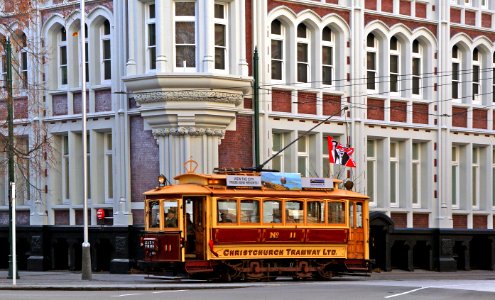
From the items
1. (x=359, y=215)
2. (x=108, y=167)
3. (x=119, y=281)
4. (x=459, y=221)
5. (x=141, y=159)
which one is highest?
(x=141, y=159)

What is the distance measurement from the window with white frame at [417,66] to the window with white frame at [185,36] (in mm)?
12044

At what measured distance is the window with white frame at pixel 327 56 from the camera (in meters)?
48.1

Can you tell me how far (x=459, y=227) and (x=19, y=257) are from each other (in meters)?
17.8

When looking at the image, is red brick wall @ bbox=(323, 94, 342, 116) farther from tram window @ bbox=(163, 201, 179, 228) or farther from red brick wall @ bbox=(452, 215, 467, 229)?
tram window @ bbox=(163, 201, 179, 228)

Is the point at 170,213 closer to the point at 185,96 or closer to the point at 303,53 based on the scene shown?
the point at 185,96

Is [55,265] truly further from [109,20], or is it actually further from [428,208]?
[428,208]

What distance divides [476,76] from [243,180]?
20.0 m

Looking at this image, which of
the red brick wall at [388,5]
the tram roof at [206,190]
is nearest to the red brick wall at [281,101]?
the red brick wall at [388,5]

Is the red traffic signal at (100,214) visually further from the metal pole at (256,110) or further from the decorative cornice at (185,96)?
the metal pole at (256,110)

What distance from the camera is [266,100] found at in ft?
149

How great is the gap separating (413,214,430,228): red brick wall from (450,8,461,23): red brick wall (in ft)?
26.6

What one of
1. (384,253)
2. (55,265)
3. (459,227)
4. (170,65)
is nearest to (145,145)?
(170,65)

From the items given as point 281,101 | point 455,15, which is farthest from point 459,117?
point 281,101

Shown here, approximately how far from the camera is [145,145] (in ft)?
143
